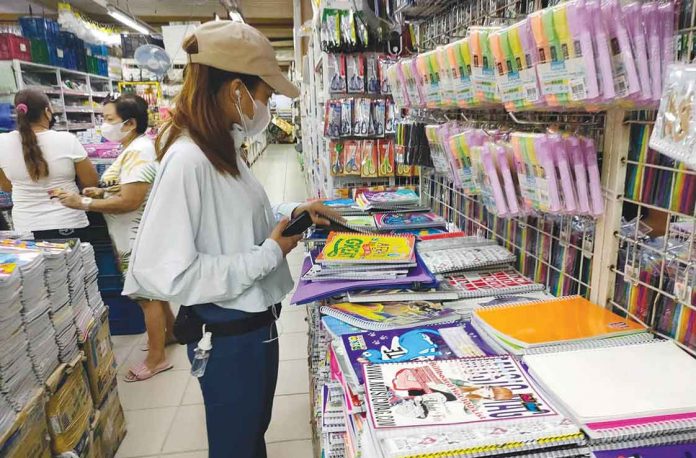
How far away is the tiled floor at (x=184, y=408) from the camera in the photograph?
2393mm

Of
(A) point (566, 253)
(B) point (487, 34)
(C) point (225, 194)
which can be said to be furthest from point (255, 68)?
(A) point (566, 253)

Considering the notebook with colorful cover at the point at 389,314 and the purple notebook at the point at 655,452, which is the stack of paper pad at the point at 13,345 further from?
the purple notebook at the point at 655,452

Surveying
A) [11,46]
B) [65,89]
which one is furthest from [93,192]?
[65,89]

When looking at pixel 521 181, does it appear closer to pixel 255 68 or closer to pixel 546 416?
pixel 546 416

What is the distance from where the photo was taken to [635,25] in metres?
0.89

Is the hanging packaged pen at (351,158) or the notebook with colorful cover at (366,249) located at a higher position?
the hanging packaged pen at (351,158)

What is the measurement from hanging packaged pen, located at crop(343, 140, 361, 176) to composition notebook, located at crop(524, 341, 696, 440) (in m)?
2.25

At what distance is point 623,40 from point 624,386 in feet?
2.08

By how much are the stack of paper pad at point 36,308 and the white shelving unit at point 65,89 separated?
5332mm

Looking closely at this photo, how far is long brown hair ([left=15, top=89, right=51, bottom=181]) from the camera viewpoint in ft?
9.35

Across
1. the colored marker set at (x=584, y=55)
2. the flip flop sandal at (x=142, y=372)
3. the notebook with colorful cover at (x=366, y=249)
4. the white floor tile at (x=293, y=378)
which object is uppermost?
the colored marker set at (x=584, y=55)

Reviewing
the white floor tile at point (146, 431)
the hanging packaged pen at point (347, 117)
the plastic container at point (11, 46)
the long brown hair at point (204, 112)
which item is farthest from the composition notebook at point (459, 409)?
the plastic container at point (11, 46)

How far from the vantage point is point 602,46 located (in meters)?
0.90

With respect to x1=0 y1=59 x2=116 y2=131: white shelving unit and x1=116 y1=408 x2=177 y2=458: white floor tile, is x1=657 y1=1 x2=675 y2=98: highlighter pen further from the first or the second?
x1=0 y1=59 x2=116 y2=131: white shelving unit
